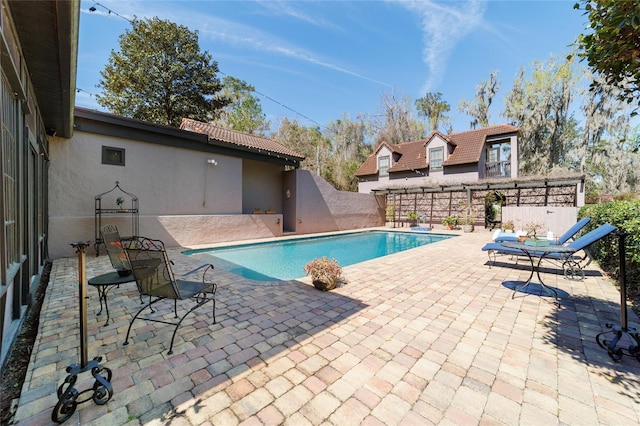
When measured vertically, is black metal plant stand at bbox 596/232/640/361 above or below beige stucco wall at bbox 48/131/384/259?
below

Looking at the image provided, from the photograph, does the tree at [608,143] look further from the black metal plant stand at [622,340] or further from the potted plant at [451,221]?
the black metal plant stand at [622,340]

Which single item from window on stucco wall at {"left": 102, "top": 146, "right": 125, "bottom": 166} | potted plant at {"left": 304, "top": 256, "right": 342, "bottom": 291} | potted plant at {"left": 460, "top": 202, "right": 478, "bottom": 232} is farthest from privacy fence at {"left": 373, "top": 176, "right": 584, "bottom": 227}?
window on stucco wall at {"left": 102, "top": 146, "right": 125, "bottom": 166}

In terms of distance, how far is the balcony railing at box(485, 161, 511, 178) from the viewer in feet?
55.2

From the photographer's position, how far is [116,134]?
812cm

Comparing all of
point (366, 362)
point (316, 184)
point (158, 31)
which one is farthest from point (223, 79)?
point (366, 362)

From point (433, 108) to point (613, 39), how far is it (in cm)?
2770

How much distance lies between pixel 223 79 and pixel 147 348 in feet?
83.7

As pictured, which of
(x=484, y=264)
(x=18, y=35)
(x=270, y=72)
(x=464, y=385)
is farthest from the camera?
(x=270, y=72)

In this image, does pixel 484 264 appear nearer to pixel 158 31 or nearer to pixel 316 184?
pixel 316 184

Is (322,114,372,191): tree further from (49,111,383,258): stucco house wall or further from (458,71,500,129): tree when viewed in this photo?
(49,111,383,258): stucco house wall

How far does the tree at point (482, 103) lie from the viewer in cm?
2216

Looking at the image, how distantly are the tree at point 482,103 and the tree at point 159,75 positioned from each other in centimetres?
2082

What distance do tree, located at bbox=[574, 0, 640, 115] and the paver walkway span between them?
8.44ft

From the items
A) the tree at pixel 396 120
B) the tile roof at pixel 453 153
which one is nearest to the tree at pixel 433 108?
the tree at pixel 396 120
